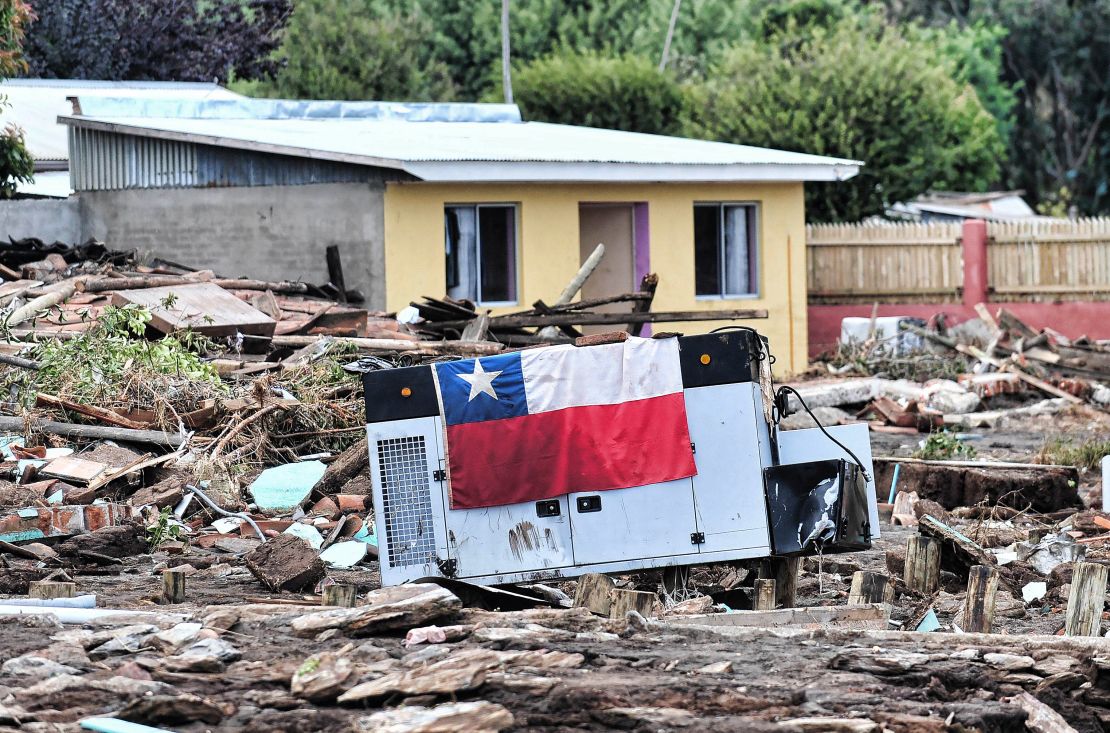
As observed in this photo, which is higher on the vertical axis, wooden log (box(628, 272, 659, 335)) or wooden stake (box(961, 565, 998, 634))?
wooden log (box(628, 272, 659, 335))

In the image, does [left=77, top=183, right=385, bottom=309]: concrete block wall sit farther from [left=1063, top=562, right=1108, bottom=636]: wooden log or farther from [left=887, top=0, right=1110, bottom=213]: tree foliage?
[left=887, top=0, right=1110, bottom=213]: tree foliage

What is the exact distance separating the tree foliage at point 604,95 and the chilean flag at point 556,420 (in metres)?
30.6

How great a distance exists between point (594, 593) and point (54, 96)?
25726 millimetres

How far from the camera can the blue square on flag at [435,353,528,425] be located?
8984 mm

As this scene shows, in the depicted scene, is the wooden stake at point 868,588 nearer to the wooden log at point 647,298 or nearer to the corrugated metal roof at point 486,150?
the wooden log at point 647,298

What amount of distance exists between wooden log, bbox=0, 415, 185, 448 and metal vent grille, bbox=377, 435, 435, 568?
4.43 m

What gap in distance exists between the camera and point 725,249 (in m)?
23.5

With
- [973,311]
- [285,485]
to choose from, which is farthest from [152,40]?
[285,485]

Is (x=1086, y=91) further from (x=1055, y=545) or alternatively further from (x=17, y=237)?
(x=1055, y=545)

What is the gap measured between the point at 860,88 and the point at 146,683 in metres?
28.2

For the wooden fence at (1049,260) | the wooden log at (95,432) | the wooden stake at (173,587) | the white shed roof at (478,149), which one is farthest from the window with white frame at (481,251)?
the wooden stake at (173,587)

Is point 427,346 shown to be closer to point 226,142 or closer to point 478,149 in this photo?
point 478,149

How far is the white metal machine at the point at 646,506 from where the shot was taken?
8867mm

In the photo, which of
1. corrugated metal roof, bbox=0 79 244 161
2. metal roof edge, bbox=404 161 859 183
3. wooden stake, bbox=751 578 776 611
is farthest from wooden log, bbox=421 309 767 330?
corrugated metal roof, bbox=0 79 244 161
